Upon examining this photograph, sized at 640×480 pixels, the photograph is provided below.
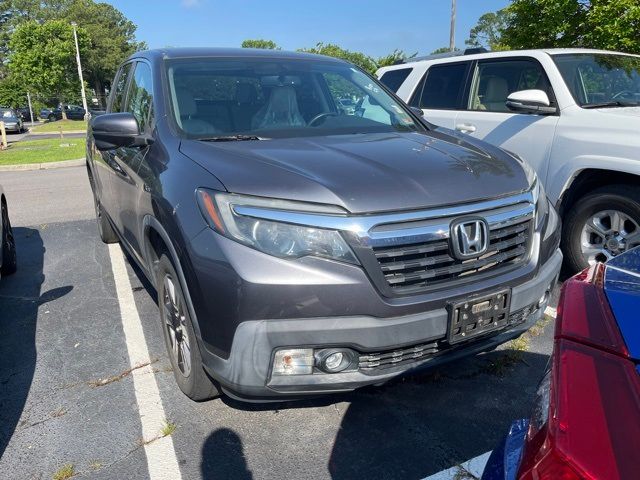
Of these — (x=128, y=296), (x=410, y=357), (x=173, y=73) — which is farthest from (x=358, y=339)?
(x=128, y=296)

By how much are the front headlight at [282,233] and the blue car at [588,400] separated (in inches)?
35.9

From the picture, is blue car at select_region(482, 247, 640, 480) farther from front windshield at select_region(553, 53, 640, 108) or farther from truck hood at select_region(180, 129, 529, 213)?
front windshield at select_region(553, 53, 640, 108)

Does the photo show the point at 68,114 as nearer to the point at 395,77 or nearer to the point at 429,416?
the point at 395,77

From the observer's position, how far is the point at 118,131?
3008mm

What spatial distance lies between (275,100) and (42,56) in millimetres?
40958

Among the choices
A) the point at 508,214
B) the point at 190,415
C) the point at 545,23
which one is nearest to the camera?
the point at 508,214

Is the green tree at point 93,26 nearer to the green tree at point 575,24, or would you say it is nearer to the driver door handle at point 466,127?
the green tree at point 575,24

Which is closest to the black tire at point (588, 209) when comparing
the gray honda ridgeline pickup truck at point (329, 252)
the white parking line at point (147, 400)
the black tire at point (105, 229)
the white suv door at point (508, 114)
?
the white suv door at point (508, 114)

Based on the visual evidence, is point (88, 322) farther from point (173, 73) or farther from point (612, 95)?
point (612, 95)

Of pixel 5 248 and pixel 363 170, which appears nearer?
pixel 363 170

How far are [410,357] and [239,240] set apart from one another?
87cm

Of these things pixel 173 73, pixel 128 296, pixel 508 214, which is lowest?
pixel 128 296


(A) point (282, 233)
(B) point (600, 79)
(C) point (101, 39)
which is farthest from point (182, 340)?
(C) point (101, 39)

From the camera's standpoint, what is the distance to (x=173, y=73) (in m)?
3.28
